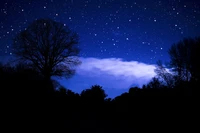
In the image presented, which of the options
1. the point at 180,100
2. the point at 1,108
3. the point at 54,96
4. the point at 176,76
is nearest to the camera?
the point at 1,108

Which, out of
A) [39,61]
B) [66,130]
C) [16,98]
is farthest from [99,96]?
[39,61]

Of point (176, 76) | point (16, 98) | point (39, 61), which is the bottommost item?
point (16, 98)

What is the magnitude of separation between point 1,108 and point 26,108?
0.75m

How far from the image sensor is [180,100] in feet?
18.8

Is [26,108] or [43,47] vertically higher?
[43,47]

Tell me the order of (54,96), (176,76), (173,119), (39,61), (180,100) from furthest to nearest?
1. (176,76)
2. (39,61)
3. (54,96)
4. (180,100)
5. (173,119)

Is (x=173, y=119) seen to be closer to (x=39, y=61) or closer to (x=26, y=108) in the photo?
(x=26, y=108)

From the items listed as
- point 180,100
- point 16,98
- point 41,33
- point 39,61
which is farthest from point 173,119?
point 41,33

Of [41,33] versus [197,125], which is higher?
[41,33]

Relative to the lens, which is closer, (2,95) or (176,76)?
(2,95)

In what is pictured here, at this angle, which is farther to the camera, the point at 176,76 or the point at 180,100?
the point at 176,76

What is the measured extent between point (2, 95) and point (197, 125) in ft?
20.8

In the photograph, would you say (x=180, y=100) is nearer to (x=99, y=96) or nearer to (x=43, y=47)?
(x=99, y=96)

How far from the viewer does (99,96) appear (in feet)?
30.0
